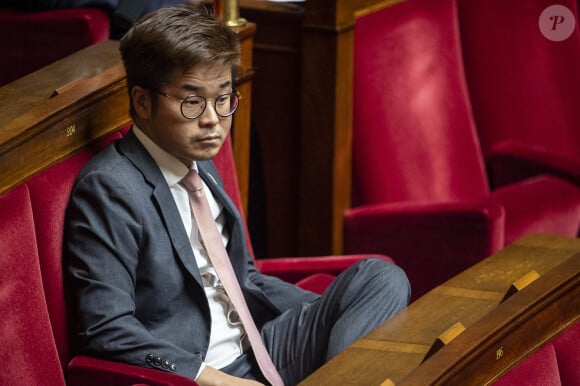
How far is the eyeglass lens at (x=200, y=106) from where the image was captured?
4.13 ft

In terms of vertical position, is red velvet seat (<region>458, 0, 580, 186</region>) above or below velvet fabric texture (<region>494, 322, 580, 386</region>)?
below

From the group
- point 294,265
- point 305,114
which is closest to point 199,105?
point 294,265

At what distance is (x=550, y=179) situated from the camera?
2.19 meters

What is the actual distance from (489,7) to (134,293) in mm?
1231

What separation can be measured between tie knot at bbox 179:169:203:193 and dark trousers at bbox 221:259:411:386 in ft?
0.61

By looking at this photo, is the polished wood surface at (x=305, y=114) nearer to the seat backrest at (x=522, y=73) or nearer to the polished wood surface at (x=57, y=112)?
the seat backrest at (x=522, y=73)

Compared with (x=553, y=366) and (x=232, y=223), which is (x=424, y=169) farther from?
(x=553, y=366)

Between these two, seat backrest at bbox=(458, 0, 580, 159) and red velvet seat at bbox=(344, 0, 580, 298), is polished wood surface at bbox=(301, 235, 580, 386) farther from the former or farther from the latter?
seat backrest at bbox=(458, 0, 580, 159)

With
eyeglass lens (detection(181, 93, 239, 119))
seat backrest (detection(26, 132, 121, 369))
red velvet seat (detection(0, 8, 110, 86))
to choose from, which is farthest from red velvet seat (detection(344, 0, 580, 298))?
seat backrest (detection(26, 132, 121, 369))

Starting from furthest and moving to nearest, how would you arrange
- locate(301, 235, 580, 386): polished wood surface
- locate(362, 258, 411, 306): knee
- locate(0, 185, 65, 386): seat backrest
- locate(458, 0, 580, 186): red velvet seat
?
locate(458, 0, 580, 186): red velvet seat, locate(362, 258, 411, 306): knee, locate(0, 185, 65, 386): seat backrest, locate(301, 235, 580, 386): polished wood surface

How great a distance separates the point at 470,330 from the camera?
932mm

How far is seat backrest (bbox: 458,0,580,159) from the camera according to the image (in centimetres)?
228

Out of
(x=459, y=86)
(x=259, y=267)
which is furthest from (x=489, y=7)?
(x=259, y=267)

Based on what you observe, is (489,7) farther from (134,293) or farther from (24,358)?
(24,358)
